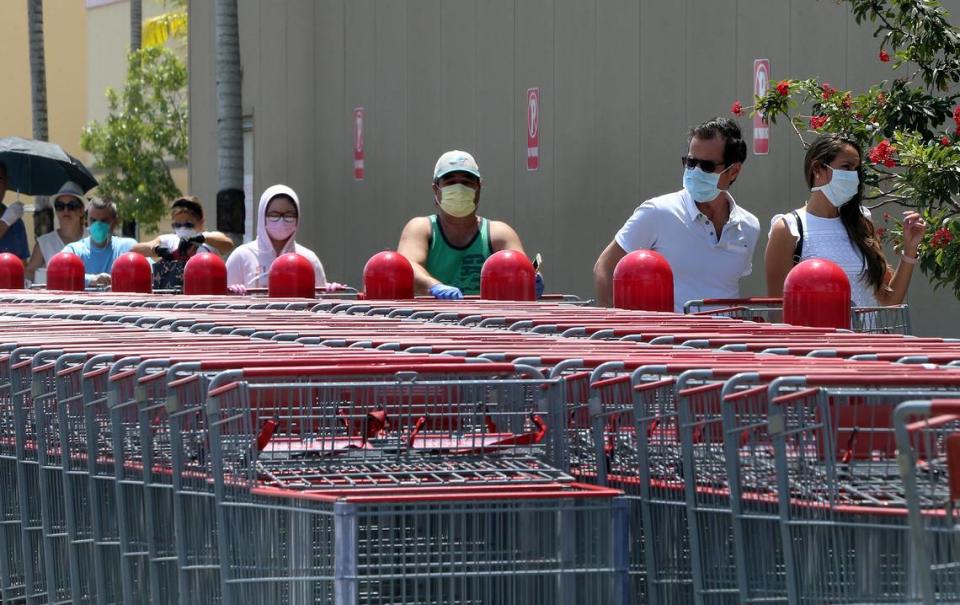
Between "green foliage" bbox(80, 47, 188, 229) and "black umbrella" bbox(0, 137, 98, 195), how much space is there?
53.1 feet

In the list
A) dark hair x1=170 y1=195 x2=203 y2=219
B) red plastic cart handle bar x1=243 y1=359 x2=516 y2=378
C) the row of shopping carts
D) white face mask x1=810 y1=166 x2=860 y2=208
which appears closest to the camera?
the row of shopping carts

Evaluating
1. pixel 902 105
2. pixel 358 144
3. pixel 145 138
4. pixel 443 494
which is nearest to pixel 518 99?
pixel 358 144

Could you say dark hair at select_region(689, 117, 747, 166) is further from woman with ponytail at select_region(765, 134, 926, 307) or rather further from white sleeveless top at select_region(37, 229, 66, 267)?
white sleeveless top at select_region(37, 229, 66, 267)

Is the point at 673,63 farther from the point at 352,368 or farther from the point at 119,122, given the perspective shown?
the point at 119,122

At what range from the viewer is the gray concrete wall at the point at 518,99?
14.2 meters

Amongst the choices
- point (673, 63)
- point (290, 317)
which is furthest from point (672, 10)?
point (290, 317)

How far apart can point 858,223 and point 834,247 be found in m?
0.17

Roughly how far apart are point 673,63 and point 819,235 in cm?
639

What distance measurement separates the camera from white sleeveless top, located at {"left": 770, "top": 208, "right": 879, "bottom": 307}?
8906 millimetres

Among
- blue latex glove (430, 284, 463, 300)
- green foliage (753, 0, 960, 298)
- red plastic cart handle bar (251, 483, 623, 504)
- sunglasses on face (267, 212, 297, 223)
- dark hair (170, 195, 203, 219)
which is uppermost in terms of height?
green foliage (753, 0, 960, 298)

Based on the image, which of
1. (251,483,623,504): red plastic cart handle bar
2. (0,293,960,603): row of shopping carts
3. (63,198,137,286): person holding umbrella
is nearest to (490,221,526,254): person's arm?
(0,293,960,603): row of shopping carts

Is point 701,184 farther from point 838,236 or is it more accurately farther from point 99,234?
point 99,234

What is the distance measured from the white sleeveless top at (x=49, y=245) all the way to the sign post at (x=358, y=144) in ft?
15.5

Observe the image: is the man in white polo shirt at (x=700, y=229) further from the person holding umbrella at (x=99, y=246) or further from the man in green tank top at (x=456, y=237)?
the person holding umbrella at (x=99, y=246)
